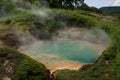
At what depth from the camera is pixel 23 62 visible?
43.0 ft

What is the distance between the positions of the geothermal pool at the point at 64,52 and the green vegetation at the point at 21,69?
9.77ft

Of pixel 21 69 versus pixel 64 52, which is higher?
pixel 21 69

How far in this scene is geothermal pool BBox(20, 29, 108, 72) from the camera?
17.1m

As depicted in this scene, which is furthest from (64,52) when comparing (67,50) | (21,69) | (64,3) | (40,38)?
(64,3)

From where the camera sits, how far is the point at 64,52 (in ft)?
66.1

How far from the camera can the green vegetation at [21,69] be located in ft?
41.5

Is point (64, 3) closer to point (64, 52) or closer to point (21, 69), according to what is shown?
point (64, 52)

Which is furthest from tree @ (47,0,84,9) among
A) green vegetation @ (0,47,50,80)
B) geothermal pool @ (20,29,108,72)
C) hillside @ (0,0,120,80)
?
green vegetation @ (0,47,50,80)

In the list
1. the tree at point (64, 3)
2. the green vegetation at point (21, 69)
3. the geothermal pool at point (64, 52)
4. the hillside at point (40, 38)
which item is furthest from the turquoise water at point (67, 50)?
the tree at point (64, 3)

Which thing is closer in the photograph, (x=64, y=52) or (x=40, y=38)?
(x=64, y=52)

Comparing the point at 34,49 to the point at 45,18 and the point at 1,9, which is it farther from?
the point at 1,9

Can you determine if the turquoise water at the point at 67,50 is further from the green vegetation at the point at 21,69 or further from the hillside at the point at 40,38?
the green vegetation at the point at 21,69

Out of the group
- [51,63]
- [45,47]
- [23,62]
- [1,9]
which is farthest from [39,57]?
[1,9]

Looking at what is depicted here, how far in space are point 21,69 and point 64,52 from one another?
760cm
